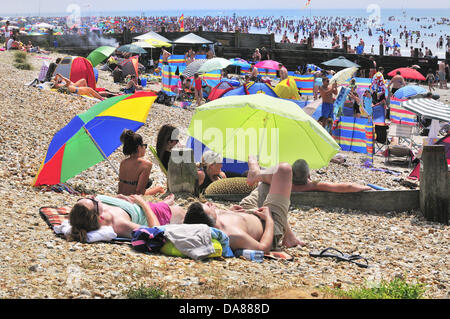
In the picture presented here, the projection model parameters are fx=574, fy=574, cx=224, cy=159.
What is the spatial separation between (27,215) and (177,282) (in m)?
2.03

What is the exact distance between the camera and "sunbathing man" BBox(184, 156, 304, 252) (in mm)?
4816

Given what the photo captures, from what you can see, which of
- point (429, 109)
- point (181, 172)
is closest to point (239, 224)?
point (181, 172)

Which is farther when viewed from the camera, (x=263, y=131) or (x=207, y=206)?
(x=263, y=131)

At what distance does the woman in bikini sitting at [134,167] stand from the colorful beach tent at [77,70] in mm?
9434

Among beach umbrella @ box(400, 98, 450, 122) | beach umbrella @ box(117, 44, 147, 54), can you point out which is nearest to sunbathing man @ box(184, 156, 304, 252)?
beach umbrella @ box(400, 98, 450, 122)

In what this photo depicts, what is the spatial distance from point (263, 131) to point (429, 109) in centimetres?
405

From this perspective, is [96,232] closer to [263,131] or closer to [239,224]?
[239,224]

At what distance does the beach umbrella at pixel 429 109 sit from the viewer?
9070 mm

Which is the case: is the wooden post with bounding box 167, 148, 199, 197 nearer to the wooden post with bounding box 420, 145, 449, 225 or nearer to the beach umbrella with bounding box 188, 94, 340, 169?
the beach umbrella with bounding box 188, 94, 340, 169

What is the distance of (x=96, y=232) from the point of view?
182 inches

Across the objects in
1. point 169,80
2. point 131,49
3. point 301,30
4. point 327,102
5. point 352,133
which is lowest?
point 352,133

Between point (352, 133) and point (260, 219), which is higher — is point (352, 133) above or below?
below
